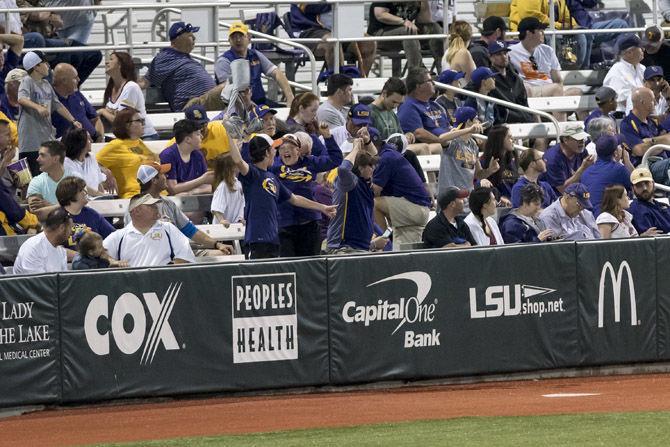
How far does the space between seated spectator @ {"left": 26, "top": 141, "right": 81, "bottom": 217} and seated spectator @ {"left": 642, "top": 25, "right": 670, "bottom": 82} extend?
9664 mm

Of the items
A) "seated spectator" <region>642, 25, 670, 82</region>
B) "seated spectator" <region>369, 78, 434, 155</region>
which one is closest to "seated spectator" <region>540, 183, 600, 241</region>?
"seated spectator" <region>369, 78, 434, 155</region>

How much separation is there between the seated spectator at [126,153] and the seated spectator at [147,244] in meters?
1.53

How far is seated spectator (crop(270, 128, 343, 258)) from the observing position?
14.3 metres

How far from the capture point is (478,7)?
22.2 metres

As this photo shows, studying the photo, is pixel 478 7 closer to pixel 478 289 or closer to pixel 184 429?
pixel 478 289

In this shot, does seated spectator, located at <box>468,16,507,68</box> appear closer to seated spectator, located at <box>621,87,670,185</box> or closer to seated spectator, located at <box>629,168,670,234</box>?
seated spectator, located at <box>621,87,670,185</box>

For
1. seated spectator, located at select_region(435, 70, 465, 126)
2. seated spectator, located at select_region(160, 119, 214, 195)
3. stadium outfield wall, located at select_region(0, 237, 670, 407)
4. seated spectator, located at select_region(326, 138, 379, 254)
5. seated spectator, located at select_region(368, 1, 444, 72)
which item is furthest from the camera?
seated spectator, located at select_region(368, 1, 444, 72)

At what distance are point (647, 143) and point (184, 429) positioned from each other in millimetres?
8384

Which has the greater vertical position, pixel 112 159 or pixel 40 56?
pixel 40 56

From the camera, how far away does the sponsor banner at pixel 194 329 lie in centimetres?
1276

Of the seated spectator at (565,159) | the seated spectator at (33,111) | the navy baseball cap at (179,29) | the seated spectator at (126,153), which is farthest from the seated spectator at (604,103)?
the seated spectator at (33,111)

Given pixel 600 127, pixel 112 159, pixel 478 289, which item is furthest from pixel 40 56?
pixel 600 127

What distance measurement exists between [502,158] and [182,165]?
3554 millimetres

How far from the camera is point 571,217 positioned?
1498 cm
